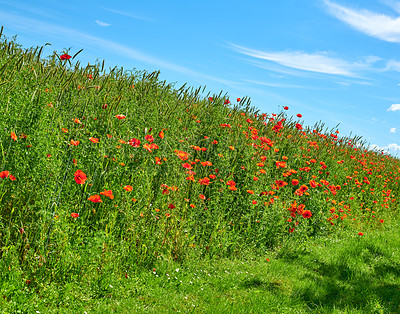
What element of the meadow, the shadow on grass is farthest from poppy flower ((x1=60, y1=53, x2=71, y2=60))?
the shadow on grass

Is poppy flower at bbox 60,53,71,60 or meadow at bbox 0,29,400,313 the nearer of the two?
meadow at bbox 0,29,400,313

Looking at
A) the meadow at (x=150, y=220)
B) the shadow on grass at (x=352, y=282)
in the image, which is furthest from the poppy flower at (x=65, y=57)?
the shadow on grass at (x=352, y=282)

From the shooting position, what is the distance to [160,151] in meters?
4.80

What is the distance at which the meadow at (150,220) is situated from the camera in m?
3.36

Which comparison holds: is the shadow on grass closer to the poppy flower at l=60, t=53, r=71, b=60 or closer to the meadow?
the meadow

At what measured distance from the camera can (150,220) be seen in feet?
14.0

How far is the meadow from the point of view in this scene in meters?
3.36

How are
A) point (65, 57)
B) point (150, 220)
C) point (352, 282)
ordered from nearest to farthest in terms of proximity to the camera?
1. point (65, 57)
2. point (150, 220)
3. point (352, 282)

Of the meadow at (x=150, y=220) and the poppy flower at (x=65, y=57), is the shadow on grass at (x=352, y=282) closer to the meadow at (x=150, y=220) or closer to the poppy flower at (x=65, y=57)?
the meadow at (x=150, y=220)

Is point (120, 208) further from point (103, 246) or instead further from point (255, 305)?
point (255, 305)

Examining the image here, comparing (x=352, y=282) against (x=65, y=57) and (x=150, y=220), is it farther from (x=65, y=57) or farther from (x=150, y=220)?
(x=65, y=57)

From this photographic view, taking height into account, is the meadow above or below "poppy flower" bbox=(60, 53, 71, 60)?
below

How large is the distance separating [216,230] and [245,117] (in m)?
3.29

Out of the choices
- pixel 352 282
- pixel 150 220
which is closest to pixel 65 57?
pixel 150 220
